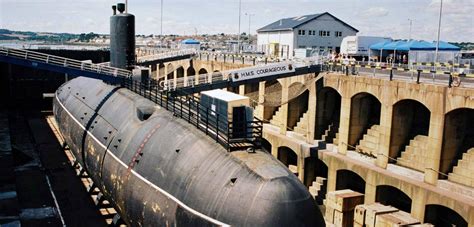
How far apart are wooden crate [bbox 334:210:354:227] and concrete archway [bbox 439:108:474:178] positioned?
236 inches

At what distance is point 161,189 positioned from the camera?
58.7ft

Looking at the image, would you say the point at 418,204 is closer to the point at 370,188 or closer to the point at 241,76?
the point at 370,188

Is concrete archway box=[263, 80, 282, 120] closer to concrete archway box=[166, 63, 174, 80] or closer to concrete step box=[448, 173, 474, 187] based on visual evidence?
concrete step box=[448, 173, 474, 187]

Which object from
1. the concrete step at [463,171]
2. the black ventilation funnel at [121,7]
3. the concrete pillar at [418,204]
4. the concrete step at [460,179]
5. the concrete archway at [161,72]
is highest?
the black ventilation funnel at [121,7]

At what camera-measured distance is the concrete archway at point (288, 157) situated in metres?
40.8

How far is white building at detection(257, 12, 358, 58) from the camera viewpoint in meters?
73.2

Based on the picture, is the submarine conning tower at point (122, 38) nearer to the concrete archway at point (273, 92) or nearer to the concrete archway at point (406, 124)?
the concrete archway at point (273, 92)

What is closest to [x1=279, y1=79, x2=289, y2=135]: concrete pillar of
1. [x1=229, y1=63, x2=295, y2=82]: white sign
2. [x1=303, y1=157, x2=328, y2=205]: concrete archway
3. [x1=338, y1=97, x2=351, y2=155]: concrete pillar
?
[x1=229, y1=63, x2=295, y2=82]: white sign

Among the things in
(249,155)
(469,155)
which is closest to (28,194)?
(249,155)

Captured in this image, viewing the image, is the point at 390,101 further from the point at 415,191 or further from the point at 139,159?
the point at 139,159

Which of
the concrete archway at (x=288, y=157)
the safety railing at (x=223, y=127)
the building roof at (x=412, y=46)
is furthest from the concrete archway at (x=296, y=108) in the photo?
the safety railing at (x=223, y=127)

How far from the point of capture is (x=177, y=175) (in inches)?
690

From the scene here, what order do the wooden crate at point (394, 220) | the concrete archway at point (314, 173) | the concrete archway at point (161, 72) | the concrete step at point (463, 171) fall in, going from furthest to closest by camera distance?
the concrete archway at point (161, 72) < the concrete archway at point (314, 173) < the concrete step at point (463, 171) < the wooden crate at point (394, 220)

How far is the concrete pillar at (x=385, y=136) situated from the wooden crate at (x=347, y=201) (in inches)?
118
